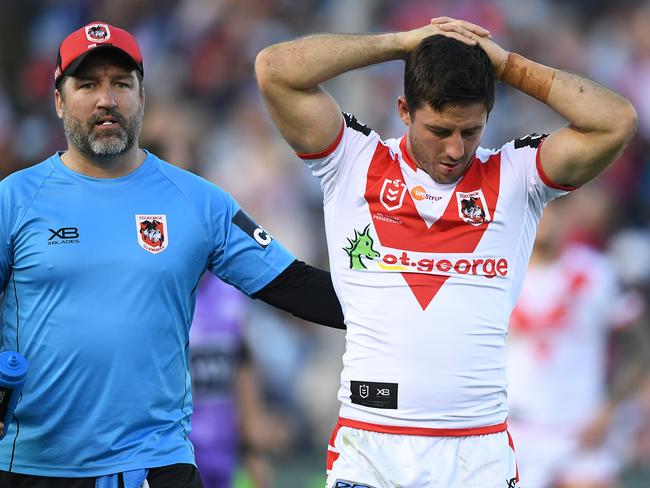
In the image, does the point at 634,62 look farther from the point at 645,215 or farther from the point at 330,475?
the point at 330,475

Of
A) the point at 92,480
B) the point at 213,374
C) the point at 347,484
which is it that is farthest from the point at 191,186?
the point at 213,374

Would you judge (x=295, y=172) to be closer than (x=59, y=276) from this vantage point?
No

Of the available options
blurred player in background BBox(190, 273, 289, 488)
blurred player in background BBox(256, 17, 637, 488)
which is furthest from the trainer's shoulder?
blurred player in background BBox(190, 273, 289, 488)

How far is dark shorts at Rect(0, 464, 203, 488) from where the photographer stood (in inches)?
187

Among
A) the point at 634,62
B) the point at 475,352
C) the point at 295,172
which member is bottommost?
the point at 475,352

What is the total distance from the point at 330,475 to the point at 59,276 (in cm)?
122

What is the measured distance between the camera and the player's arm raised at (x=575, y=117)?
15.6ft

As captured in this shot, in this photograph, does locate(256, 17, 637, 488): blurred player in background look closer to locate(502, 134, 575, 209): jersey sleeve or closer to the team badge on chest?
locate(502, 134, 575, 209): jersey sleeve

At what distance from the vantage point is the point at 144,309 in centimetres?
483

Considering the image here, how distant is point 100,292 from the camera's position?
4.79 meters

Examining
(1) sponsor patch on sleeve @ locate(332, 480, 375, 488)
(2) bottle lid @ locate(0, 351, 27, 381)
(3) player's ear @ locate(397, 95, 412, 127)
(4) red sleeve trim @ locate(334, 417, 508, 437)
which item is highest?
(3) player's ear @ locate(397, 95, 412, 127)

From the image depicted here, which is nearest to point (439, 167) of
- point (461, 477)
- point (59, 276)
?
point (461, 477)

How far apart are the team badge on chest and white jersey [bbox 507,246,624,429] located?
415 cm

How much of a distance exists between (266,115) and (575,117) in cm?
806
